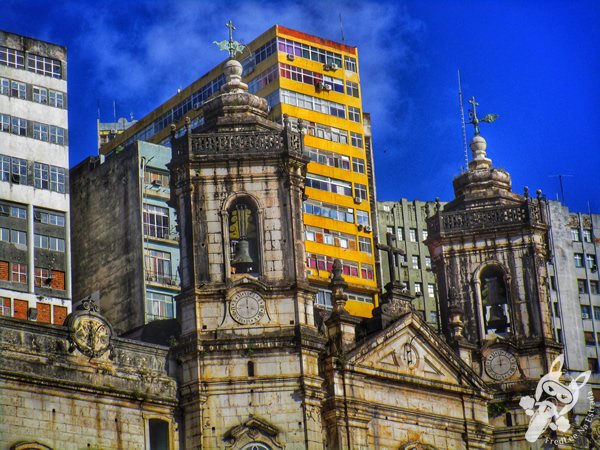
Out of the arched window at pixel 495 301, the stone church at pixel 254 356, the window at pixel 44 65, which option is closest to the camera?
the stone church at pixel 254 356

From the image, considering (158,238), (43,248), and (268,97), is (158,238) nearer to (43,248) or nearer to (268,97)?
(43,248)

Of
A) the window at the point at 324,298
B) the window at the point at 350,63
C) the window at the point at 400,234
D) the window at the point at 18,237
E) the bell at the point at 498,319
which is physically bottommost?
the bell at the point at 498,319

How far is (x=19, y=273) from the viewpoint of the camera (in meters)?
63.8

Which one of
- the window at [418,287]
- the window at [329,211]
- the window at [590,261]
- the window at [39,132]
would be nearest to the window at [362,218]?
the window at [329,211]

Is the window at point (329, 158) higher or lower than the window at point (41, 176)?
higher

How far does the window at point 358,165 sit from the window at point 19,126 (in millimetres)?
23622

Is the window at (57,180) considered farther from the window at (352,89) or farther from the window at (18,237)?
the window at (352,89)

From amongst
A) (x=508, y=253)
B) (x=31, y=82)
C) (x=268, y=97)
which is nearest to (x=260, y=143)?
(x=508, y=253)

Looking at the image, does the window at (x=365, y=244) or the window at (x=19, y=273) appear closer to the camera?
the window at (x=19, y=273)

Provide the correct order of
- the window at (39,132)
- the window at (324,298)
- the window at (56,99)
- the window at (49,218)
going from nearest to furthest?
the window at (49,218) → the window at (39,132) → the window at (56,99) → the window at (324,298)

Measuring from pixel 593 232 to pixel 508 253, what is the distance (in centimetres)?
4357

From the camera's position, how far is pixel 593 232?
4070 inches

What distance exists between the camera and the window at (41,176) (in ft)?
215

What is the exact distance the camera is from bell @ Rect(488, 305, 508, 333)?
6112cm
